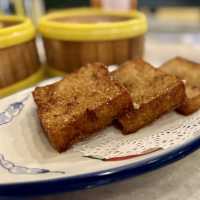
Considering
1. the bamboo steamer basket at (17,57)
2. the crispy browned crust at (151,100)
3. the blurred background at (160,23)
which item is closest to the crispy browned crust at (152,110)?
the crispy browned crust at (151,100)

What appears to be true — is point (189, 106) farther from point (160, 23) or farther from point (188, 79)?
point (160, 23)

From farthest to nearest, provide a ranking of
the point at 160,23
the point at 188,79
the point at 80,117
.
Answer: the point at 160,23 → the point at 188,79 → the point at 80,117

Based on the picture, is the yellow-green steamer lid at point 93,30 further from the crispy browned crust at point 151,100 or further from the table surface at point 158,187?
the table surface at point 158,187

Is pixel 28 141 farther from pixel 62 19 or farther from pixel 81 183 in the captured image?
pixel 62 19

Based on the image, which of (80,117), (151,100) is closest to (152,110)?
(151,100)

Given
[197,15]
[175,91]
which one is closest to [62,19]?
[175,91]

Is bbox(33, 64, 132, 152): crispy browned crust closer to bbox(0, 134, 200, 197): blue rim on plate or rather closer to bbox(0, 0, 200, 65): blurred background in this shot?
bbox(0, 134, 200, 197): blue rim on plate
